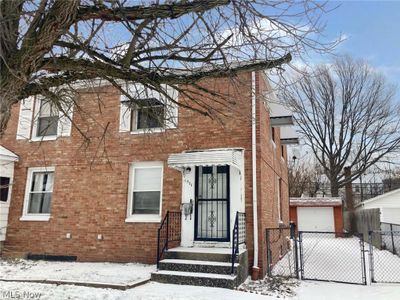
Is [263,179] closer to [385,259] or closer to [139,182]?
[139,182]

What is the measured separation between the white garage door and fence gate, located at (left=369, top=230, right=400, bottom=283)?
26.7 feet

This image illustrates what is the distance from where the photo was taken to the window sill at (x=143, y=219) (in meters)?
9.70

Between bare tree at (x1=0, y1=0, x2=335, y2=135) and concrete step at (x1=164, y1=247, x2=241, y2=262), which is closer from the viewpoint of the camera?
bare tree at (x1=0, y1=0, x2=335, y2=135)

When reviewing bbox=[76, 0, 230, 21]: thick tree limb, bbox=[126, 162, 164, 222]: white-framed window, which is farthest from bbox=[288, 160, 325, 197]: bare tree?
bbox=[76, 0, 230, 21]: thick tree limb

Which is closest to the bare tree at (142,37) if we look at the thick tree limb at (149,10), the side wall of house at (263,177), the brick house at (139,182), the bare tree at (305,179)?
the thick tree limb at (149,10)

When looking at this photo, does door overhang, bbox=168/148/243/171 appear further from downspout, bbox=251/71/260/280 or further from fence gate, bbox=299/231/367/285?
fence gate, bbox=299/231/367/285

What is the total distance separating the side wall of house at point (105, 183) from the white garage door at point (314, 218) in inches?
755

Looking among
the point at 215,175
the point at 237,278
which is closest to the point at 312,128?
the point at 215,175

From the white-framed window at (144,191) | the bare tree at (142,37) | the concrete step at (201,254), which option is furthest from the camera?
the white-framed window at (144,191)

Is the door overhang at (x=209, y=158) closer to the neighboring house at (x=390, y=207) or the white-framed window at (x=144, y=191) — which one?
the white-framed window at (x=144, y=191)

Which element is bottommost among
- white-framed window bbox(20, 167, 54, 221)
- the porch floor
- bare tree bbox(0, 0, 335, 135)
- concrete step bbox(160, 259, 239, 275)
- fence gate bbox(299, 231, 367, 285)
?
fence gate bbox(299, 231, 367, 285)

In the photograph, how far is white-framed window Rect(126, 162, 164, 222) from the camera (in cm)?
996

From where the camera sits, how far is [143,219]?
9.82m

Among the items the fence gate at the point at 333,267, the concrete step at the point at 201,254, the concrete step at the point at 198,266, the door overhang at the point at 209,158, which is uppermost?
the door overhang at the point at 209,158
